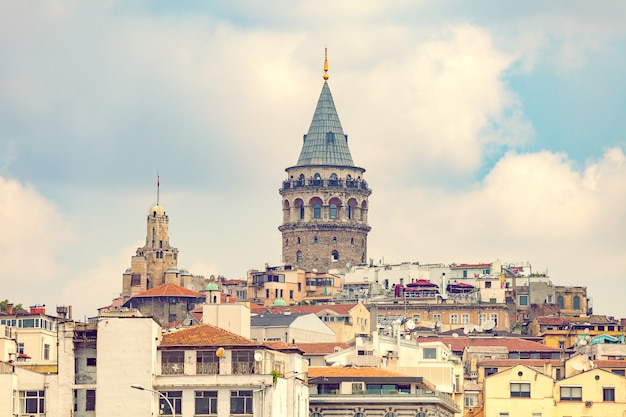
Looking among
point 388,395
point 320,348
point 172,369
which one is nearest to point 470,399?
point 320,348

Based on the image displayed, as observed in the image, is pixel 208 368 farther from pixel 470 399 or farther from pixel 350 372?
pixel 470 399

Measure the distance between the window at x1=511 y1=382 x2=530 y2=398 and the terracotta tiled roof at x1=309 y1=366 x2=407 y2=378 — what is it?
48.7 ft

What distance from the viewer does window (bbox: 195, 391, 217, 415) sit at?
11838 cm

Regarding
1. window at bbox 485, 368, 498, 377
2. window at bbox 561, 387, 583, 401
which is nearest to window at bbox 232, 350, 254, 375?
window at bbox 561, 387, 583, 401

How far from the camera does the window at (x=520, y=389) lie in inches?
6284

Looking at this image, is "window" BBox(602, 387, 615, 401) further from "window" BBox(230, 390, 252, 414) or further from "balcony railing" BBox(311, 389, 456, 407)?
"window" BBox(230, 390, 252, 414)

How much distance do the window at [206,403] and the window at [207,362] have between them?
1280 millimetres

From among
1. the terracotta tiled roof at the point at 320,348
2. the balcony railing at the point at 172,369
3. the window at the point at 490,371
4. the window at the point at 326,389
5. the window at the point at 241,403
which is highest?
the terracotta tiled roof at the point at 320,348

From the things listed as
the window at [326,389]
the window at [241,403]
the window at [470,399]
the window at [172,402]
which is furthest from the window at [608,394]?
the window at [172,402]

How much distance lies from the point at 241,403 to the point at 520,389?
4517cm

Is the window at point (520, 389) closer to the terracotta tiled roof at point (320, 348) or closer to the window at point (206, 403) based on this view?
the terracotta tiled roof at point (320, 348)

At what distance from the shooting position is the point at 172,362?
11962 centimetres

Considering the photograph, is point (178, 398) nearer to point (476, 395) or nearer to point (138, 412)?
point (138, 412)

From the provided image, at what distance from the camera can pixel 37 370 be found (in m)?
123
